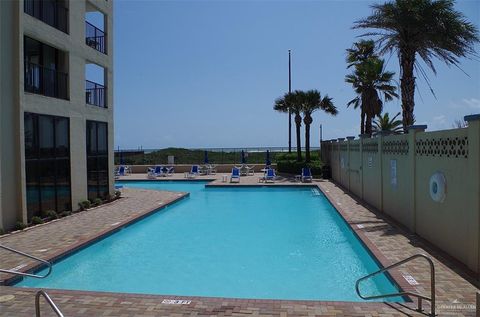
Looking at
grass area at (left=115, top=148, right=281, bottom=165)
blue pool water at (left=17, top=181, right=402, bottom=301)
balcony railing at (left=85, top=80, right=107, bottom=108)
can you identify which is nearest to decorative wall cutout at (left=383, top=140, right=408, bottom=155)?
blue pool water at (left=17, top=181, right=402, bottom=301)

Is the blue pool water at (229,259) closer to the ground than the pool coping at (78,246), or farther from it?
closer to the ground

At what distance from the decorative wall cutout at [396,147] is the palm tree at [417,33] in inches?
26.8

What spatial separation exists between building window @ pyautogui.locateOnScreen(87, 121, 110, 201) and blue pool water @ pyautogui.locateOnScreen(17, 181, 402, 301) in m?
2.66

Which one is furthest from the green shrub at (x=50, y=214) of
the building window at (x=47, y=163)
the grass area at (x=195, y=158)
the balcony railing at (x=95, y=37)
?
the grass area at (x=195, y=158)

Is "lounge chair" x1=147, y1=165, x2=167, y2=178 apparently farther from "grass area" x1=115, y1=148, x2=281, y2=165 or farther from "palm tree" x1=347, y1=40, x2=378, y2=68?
"palm tree" x1=347, y1=40, x2=378, y2=68

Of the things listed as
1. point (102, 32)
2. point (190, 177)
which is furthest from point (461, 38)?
point (190, 177)

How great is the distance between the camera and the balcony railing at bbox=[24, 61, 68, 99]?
11609mm

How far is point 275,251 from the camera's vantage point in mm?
Answer: 10141

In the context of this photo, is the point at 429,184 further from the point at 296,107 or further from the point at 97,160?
the point at 296,107

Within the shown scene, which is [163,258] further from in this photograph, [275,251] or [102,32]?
[102,32]

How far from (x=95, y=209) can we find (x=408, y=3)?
11.9 m

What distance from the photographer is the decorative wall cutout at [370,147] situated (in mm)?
14305

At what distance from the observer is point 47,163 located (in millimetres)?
12195

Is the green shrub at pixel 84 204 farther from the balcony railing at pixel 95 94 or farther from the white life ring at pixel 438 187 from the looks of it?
the white life ring at pixel 438 187
